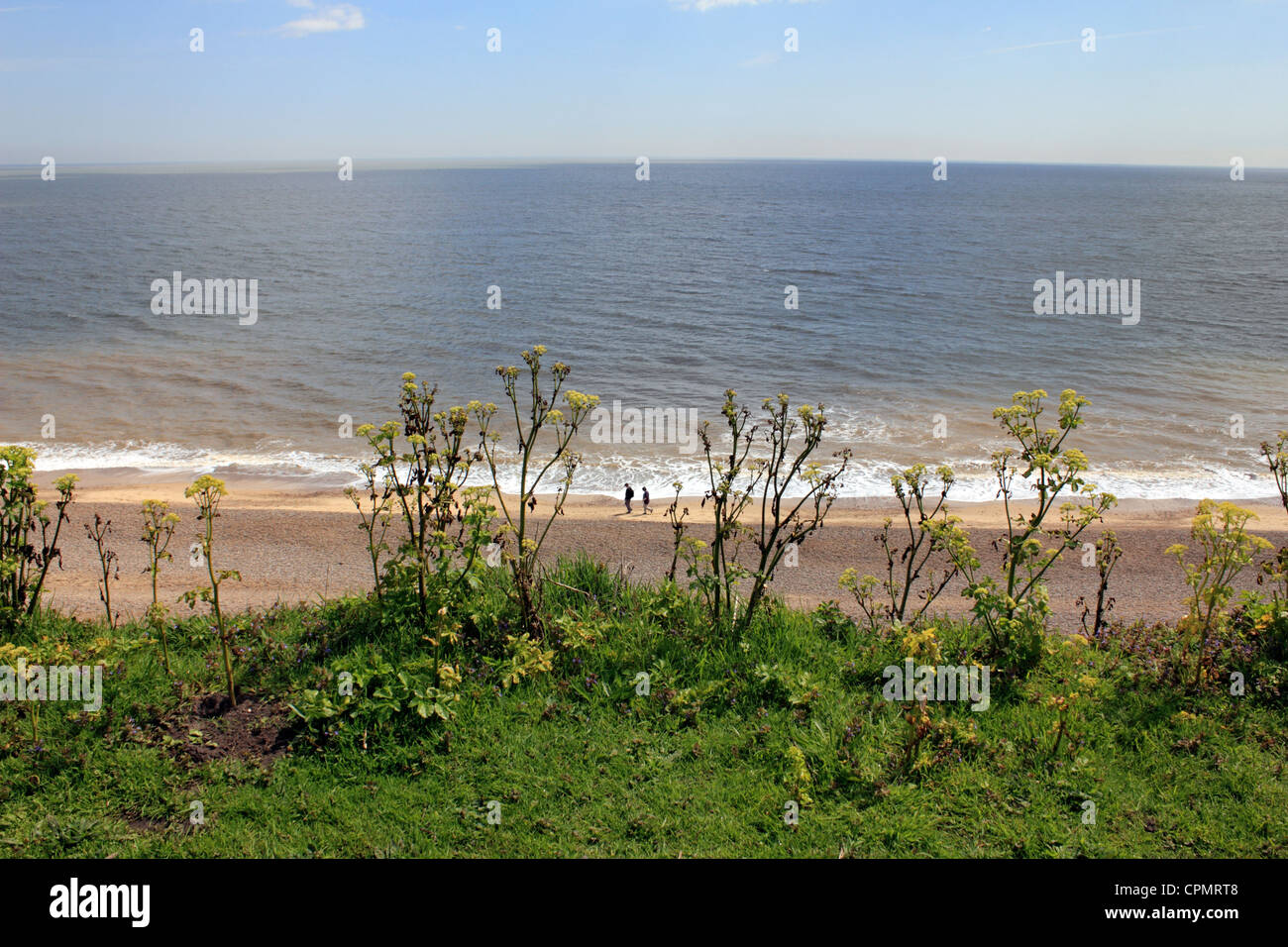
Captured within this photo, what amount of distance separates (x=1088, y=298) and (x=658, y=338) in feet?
99.6

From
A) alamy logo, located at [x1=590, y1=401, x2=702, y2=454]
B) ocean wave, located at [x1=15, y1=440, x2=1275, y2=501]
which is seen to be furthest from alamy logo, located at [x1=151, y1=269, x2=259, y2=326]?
alamy logo, located at [x1=590, y1=401, x2=702, y2=454]

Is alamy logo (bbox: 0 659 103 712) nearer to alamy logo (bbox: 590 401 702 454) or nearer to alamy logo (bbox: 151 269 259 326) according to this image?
alamy logo (bbox: 590 401 702 454)

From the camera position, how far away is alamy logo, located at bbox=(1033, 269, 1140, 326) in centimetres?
4428

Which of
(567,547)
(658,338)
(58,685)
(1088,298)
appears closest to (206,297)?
(658,338)

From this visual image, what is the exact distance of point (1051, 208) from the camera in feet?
386

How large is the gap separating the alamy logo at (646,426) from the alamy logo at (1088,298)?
Result: 27.1m

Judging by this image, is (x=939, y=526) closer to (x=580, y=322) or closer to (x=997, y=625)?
(x=997, y=625)

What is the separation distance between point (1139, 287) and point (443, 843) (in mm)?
58977

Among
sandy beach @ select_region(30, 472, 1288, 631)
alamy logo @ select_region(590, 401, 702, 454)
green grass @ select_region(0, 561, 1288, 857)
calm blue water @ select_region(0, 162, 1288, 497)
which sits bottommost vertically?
sandy beach @ select_region(30, 472, 1288, 631)

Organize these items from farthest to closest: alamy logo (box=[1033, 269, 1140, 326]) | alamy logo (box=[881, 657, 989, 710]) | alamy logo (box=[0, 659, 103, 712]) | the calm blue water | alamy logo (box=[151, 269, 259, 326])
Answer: alamy logo (box=[1033, 269, 1140, 326])
alamy logo (box=[151, 269, 259, 326])
the calm blue water
alamy logo (box=[881, 657, 989, 710])
alamy logo (box=[0, 659, 103, 712])

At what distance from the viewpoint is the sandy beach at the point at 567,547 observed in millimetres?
12219
